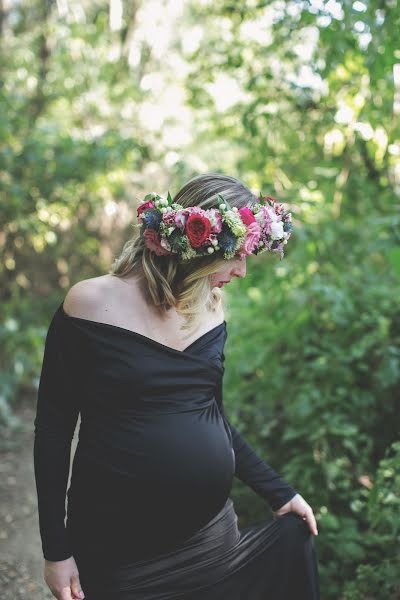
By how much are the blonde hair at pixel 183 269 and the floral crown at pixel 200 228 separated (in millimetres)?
40

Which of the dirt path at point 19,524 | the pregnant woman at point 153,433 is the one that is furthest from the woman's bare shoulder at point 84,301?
the dirt path at point 19,524

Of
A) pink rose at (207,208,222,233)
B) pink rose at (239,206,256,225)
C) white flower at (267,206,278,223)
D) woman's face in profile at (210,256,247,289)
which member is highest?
pink rose at (207,208,222,233)

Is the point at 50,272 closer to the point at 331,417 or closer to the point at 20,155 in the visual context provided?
the point at 20,155

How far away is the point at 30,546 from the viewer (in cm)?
366

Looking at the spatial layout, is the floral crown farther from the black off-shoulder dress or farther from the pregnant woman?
the black off-shoulder dress

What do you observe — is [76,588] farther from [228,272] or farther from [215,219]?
[215,219]

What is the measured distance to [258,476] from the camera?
2211 millimetres

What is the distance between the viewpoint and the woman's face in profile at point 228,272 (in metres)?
2.01

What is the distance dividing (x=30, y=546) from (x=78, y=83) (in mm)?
6261

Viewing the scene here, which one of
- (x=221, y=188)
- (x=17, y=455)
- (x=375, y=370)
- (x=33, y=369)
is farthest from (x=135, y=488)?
(x=33, y=369)

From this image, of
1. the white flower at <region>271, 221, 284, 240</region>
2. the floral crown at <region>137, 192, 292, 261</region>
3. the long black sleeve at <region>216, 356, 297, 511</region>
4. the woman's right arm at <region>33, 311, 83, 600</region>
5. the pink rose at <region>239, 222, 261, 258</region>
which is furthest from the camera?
the long black sleeve at <region>216, 356, 297, 511</region>

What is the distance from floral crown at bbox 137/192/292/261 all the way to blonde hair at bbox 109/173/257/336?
40 millimetres

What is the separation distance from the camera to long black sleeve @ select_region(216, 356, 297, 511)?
7.17 feet

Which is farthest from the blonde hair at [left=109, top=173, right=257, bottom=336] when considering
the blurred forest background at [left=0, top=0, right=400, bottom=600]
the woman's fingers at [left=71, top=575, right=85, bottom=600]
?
the woman's fingers at [left=71, top=575, right=85, bottom=600]
